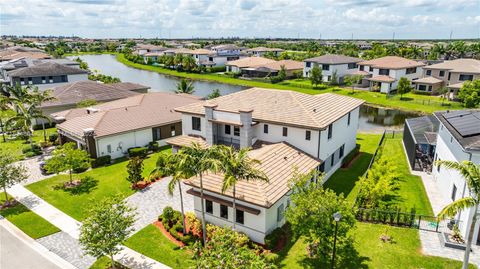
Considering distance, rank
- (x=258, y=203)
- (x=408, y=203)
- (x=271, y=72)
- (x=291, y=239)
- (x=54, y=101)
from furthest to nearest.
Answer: (x=271, y=72) < (x=54, y=101) < (x=408, y=203) < (x=291, y=239) < (x=258, y=203)

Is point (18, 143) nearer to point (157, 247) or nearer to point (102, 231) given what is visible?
point (157, 247)

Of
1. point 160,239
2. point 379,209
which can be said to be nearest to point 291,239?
point 379,209

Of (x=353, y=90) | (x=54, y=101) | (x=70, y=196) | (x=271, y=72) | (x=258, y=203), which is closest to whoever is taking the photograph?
(x=258, y=203)

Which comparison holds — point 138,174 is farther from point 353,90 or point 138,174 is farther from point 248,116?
point 353,90

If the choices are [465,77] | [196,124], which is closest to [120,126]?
[196,124]

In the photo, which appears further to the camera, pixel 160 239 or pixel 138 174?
pixel 138 174

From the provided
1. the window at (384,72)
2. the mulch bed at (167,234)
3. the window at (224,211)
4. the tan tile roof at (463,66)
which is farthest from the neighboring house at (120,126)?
the tan tile roof at (463,66)

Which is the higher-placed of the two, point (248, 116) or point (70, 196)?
point (248, 116)

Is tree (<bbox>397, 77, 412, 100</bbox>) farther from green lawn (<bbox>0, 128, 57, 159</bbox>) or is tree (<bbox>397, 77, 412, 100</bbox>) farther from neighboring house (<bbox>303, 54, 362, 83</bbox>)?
green lawn (<bbox>0, 128, 57, 159</bbox>)
